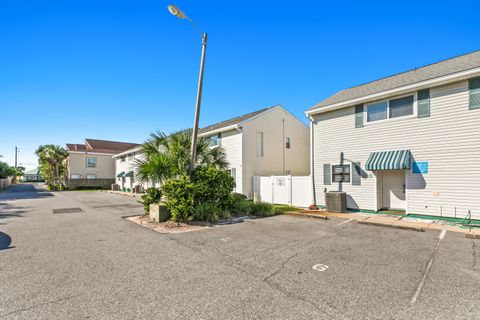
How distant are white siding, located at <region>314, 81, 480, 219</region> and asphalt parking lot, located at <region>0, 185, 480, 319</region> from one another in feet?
8.00

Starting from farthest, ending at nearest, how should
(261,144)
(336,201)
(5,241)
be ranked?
(261,144) → (336,201) → (5,241)

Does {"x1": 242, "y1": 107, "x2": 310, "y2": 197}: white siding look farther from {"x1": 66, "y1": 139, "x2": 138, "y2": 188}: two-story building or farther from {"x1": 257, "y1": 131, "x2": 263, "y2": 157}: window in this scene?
{"x1": 66, "y1": 139, "x2": 138, "y2": 188}: two-story building

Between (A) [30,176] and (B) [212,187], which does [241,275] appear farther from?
(A) [30,176]

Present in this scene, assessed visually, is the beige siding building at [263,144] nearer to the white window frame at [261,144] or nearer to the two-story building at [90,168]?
the white window frame at [261,144]

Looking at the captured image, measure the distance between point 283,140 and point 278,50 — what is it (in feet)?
24.9

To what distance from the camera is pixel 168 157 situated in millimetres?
10211

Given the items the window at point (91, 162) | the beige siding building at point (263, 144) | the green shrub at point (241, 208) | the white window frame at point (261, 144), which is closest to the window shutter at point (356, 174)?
the green shrub at point (241, 208)

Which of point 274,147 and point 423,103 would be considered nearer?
point 423,103

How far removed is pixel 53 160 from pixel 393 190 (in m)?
44.6

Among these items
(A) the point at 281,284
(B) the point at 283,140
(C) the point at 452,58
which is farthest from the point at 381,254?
(B) the point at 283,140

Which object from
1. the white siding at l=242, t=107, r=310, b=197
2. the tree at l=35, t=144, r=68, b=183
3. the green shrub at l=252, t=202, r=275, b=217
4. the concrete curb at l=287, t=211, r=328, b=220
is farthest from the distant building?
the concrete curb at l=287, t=211, r=328, b=220

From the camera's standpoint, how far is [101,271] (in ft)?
15.0

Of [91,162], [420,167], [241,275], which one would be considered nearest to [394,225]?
[420,167]

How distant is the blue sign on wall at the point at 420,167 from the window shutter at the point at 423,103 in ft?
6.33
